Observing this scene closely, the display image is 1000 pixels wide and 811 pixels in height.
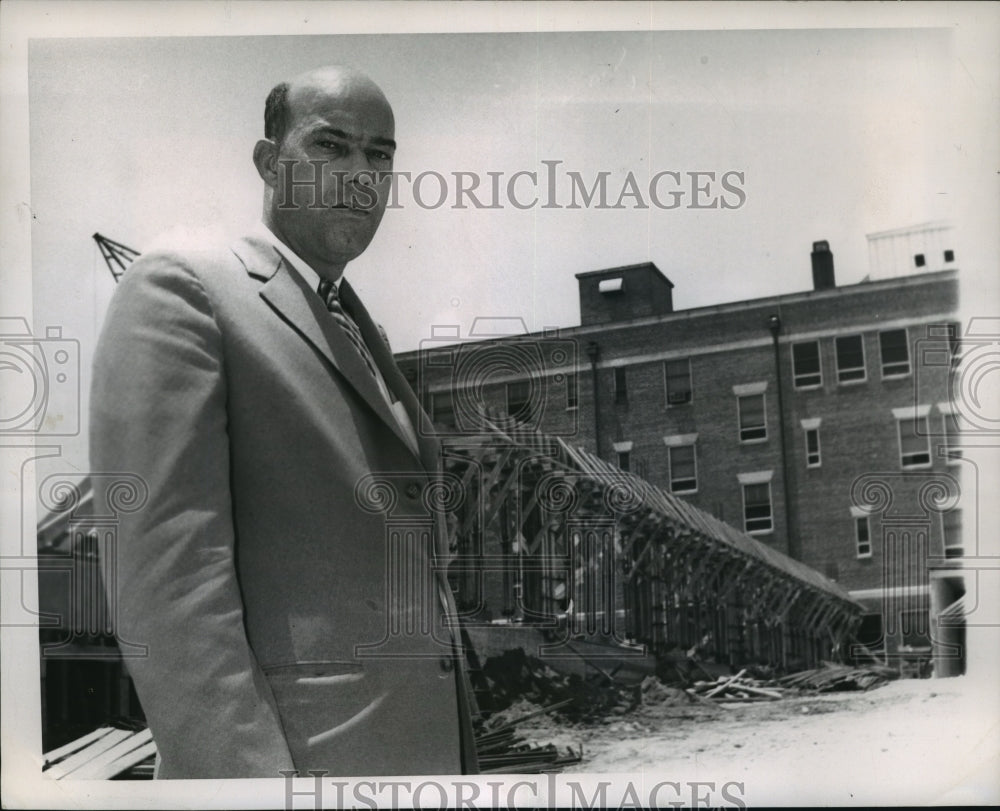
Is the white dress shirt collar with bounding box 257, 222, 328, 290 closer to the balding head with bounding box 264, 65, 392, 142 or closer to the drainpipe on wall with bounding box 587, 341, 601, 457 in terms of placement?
the balding head with bounding box 264, 65, 392, 142

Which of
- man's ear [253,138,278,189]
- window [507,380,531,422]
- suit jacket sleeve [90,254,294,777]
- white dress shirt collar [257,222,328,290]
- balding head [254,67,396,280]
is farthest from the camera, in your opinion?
window [507,380,531,422]

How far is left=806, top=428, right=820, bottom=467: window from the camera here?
7281 mm

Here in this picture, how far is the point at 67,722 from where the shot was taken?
22.8 feet

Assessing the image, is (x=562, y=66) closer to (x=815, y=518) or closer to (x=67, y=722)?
(x=815, y=518)

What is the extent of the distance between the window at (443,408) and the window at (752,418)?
154cm

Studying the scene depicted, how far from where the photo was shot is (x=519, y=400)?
281 inches

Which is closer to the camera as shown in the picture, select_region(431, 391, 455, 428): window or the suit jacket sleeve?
the suit jacket sleeve

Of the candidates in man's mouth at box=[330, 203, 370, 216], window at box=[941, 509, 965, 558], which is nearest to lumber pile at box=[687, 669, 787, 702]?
window at box=[941, 509, 965, 558]

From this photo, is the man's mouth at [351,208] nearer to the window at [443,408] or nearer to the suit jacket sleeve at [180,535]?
the suit jacket sleeve at [180,535]

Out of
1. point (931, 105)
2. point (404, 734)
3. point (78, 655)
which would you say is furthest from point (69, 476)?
point (931, 105)

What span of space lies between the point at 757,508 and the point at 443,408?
1744mm

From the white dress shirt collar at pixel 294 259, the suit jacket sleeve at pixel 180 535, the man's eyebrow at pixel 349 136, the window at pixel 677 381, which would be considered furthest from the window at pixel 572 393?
the suit jacket sleeve at pixel 180 535

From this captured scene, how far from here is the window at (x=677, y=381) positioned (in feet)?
23.9

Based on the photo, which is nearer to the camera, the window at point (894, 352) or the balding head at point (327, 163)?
the balding head at point (327, 163)
